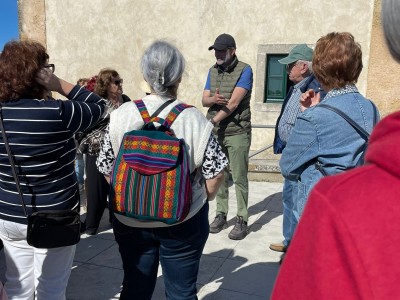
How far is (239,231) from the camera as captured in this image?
4016mm

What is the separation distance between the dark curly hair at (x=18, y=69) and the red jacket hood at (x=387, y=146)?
5.78 ft

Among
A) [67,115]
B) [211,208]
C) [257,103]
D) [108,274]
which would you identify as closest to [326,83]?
[67,115]

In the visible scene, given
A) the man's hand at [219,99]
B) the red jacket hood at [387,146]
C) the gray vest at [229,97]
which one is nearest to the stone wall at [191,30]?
the gray vest at [229,97]

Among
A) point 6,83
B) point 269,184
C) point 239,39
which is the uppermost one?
point 239,39

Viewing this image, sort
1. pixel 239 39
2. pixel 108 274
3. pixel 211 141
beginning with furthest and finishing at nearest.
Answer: pixel 239 39
pixel 108 274
pixel 211 141

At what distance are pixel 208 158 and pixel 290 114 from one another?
4.53 ft

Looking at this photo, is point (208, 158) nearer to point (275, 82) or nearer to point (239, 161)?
→ point (239, 161)

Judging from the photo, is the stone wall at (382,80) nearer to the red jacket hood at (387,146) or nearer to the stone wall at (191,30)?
the stone wall at (191,30)

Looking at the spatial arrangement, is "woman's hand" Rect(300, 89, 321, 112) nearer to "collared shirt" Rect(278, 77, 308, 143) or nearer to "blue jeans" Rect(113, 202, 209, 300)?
"collared shirt" Rect(278, 77, 308, 143)

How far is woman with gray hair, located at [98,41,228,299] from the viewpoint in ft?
6.00

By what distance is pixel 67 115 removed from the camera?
1.91 meters

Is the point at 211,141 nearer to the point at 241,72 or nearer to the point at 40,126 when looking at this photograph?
the point at 40,126

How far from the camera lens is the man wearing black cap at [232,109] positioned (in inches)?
153

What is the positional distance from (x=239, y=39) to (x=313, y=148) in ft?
21.5
